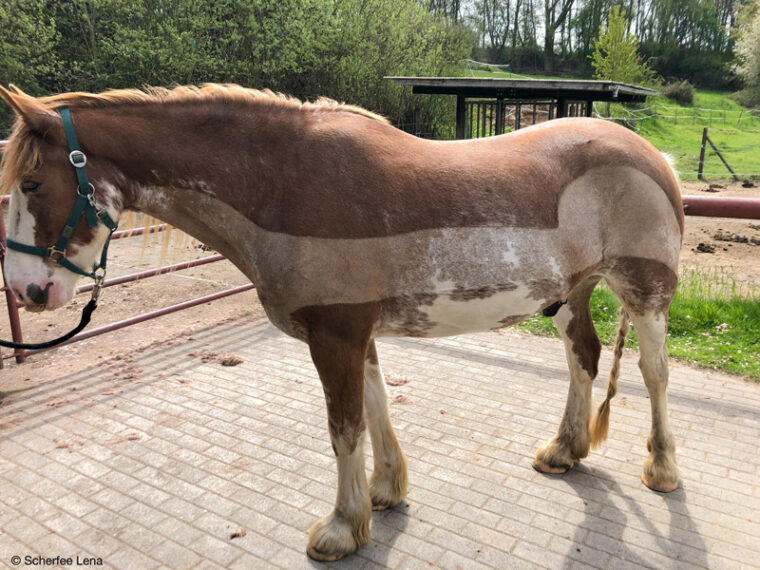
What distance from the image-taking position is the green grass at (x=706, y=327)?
4566 millimetres

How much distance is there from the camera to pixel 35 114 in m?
1.92

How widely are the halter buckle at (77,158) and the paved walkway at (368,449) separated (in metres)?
1.81

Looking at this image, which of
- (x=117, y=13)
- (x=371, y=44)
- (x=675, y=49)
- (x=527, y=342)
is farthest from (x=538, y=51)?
(x=527, y=342)

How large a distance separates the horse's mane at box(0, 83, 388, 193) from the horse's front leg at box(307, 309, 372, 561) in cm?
95

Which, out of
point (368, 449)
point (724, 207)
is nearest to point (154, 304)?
point (368, 449)

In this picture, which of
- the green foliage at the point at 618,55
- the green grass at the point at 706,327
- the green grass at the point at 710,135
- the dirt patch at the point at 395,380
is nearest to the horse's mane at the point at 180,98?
the dirt patch at the point at 395,380

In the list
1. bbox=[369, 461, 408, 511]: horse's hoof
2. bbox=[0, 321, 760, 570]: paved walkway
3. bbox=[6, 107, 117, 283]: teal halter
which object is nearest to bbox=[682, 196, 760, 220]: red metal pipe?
bbox=[0, 321, 760, 570]: paved walkway

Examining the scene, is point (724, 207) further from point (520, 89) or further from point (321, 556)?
point (520, 89)

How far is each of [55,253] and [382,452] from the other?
1824 millimetres

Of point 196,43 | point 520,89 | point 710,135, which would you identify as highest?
point 196,43

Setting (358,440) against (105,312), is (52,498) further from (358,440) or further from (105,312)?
(105,312)

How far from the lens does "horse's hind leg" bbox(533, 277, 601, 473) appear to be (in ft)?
10.3

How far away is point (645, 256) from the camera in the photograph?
8.73 feet

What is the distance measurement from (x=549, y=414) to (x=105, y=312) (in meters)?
5.00
